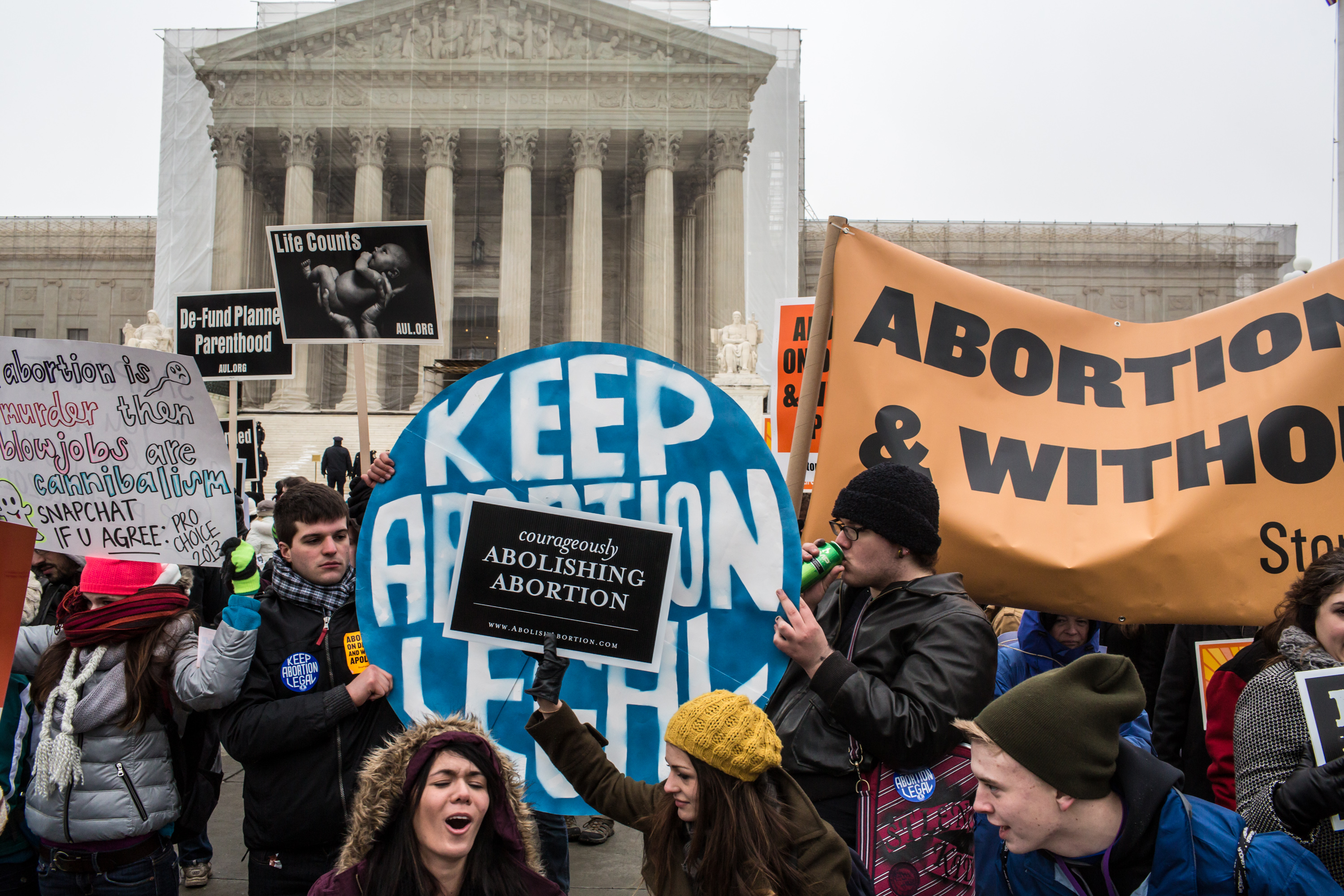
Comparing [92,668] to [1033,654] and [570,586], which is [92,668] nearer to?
[570,586]

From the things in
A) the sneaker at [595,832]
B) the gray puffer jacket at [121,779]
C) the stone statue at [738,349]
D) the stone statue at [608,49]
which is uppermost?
the stone statue at [608,49]

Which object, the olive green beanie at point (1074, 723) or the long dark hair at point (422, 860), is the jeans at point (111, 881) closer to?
the long dark hair at point (422, 860)

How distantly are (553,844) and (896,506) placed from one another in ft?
5.90

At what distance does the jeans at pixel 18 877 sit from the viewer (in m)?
3.11

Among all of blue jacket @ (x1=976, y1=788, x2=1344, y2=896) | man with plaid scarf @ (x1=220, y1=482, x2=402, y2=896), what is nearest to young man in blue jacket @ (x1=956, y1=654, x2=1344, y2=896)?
blue jacket @ (x1=976, y1=788, x2=1344, y2=896)

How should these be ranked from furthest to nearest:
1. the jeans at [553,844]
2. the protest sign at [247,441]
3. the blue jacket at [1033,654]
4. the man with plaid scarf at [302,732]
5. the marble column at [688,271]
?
the marble column at [688,271]
the protest sign at [247,441]
the blue jacket at [1033,654]
the jeans at [553,844]
the man with plaid scarf at [302,732]

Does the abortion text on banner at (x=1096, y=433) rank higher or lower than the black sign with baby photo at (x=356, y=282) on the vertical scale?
lower

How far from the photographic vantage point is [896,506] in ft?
7.72

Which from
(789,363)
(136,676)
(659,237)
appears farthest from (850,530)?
(659,237)

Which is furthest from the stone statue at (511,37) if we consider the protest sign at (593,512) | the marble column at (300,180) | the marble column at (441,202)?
the protest sign at (593,512)

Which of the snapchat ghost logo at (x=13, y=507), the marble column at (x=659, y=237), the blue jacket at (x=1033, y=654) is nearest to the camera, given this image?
the snapchat ghost logo at (x=13, y=507)

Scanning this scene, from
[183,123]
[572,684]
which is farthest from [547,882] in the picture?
[183,123]

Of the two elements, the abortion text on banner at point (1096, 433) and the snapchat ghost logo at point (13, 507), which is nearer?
the abortion text on banner at point (1096, 433)

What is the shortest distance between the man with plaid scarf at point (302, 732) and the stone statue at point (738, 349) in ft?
75.3
